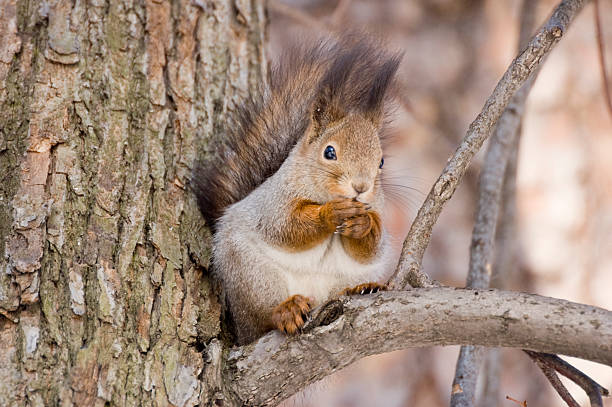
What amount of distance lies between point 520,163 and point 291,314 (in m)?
2.17

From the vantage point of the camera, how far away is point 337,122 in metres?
1.84

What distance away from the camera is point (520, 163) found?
331cm

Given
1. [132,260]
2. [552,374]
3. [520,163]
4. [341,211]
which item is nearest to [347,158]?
[341,211]

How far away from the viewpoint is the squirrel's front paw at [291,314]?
4.80ft

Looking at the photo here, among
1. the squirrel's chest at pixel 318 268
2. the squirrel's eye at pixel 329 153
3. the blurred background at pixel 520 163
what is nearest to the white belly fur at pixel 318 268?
the squirrel's chest at pixel 318 268

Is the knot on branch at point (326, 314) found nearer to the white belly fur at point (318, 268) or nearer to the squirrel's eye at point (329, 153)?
the white belly fur at point (318, 268)

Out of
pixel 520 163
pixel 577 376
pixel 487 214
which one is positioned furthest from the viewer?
pixel 520 163

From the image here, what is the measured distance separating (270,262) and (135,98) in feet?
1.79

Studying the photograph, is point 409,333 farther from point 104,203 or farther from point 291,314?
point 104,203

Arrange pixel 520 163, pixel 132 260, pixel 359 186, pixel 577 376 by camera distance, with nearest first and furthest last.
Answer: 1. pixel 577 376
2. pixel 132 260
3. pixel 359 186
4. pixel 520 163

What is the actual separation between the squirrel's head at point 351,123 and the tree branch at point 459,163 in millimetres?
248

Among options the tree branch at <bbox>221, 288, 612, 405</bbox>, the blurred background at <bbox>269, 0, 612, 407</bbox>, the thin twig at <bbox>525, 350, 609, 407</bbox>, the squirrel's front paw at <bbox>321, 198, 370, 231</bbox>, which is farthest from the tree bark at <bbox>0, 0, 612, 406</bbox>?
the blurred background at <bbox>269, 0, 612, 407</bbox>

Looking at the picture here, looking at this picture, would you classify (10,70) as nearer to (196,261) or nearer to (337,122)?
(196,261)

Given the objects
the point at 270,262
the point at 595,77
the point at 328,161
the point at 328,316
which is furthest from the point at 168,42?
the point at 595,77
